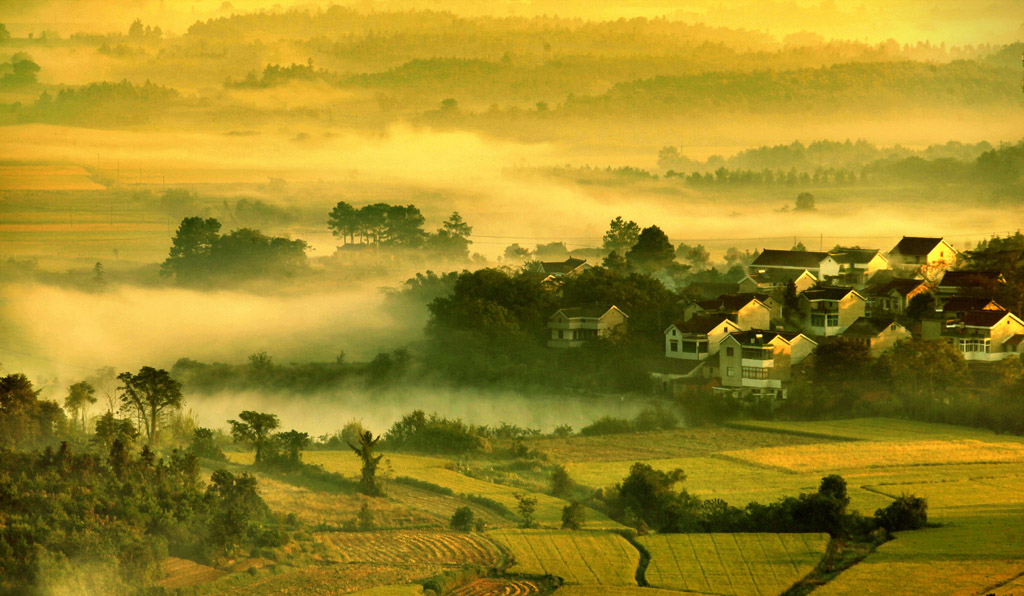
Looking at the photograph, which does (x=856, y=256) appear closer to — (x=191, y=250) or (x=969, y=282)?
(x=969, y=282)

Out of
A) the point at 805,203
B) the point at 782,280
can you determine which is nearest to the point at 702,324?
the point at 782,280

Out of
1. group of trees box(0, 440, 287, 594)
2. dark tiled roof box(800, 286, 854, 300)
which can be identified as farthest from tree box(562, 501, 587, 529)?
dark tiled roof box(800, 286, 854, 300)

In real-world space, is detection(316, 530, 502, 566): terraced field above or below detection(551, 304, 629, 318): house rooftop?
below

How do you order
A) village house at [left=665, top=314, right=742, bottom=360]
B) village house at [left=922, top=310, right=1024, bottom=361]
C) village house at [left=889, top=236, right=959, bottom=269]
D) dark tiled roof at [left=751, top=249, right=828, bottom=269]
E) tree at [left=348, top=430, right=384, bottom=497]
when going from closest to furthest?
tree at [left=348, top=430, right=384, bottom=497] → village house at [left=922, top=310, right=1024, bottom=361] → village house at [left=665, top=314, right=742, bottom=360] → village house at [left=889, top=236, right=959, bottom=269] → dark tiled roof at [left=751, top=249, right=828, bottom=269]

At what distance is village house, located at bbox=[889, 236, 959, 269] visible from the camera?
1900 inches

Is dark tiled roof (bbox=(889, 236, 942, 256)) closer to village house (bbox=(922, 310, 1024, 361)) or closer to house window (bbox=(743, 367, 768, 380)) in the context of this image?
village house (bbox=(922, 310, 1024, 361))

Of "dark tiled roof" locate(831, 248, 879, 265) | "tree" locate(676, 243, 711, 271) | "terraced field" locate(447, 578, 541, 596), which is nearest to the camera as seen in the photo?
"terraced field" locate(447, 578, 541, 596)

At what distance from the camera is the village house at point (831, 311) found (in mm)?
42406

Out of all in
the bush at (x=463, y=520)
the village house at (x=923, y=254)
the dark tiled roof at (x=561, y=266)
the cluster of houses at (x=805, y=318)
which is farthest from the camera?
the dark tiled roof at (x=561, y=266)

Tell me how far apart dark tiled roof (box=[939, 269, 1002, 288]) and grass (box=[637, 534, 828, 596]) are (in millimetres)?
20779

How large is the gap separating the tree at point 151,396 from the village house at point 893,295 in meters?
22.3

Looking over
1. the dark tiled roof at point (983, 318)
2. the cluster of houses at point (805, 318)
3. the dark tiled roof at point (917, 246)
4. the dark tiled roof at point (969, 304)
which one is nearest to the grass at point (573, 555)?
the cluster of houses at point (805, 318)

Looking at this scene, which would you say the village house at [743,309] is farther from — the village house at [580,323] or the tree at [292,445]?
the tree at [292,445]

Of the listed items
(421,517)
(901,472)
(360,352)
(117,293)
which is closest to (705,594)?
(421,517)
